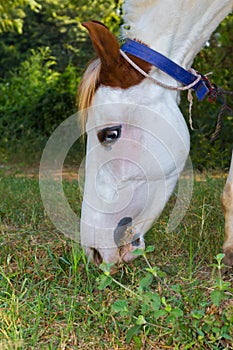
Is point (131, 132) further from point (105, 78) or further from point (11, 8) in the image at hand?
point (11, 8)

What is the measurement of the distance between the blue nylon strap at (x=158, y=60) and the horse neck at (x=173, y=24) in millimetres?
66

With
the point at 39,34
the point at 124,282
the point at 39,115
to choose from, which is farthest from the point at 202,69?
the point at 39,34

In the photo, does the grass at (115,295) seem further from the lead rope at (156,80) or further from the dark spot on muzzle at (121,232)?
the lead rope at (156,80)

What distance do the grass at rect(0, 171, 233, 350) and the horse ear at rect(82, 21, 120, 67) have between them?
788 mm

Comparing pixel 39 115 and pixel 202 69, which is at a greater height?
pixel 202 69

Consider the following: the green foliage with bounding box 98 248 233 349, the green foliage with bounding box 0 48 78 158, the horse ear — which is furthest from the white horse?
the green foliage with bounding box 0 48 78 158

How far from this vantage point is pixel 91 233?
2.23 m

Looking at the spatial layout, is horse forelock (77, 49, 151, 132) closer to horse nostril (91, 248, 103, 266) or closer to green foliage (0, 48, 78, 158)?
horse nostril (91, 248, 103, 266)

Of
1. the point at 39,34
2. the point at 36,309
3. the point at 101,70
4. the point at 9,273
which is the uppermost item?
the point at 101,70

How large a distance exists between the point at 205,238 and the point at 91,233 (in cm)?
82

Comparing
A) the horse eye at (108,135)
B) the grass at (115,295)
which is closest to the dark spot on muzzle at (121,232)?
the grass at (115,295)

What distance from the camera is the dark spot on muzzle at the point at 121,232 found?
226 centimetres

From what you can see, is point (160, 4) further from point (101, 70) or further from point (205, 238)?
point (205, 238)

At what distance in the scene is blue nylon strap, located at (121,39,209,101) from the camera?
231cm
